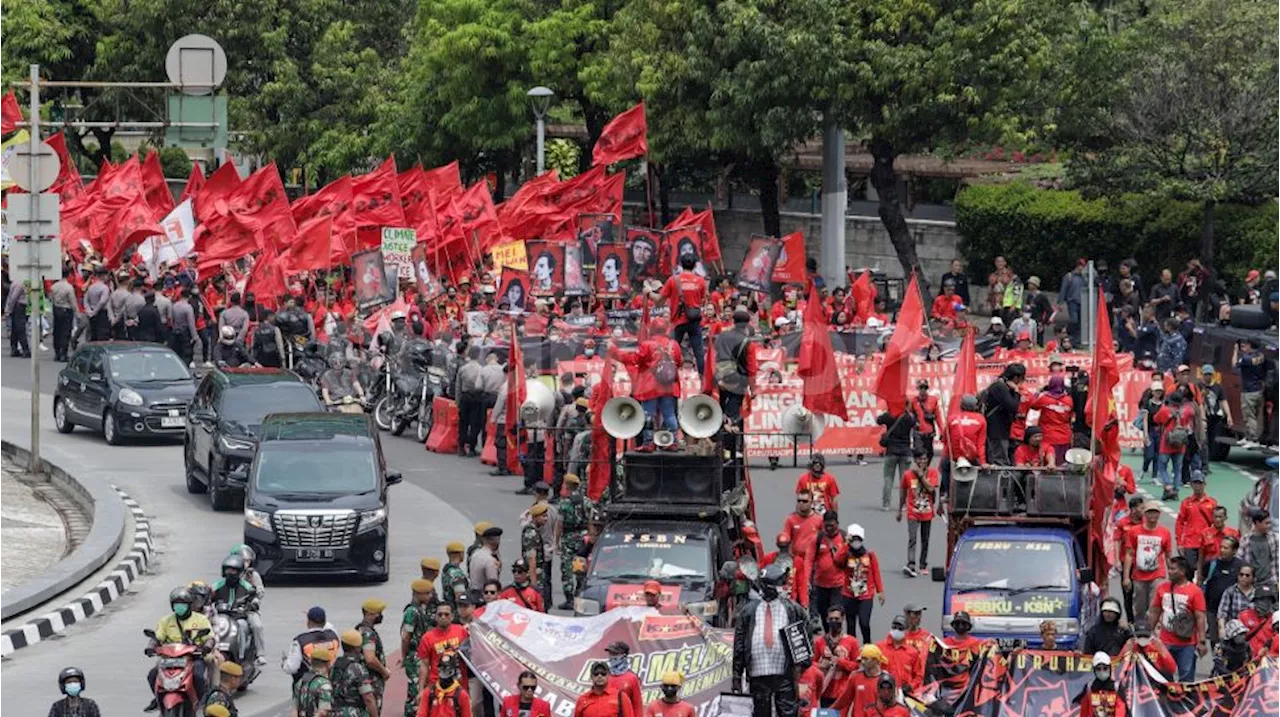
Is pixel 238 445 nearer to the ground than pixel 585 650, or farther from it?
farther from it

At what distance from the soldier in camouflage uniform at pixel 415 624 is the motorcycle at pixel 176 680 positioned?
1586 millimetres

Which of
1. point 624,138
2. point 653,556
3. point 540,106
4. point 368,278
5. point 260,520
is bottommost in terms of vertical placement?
point 260,520

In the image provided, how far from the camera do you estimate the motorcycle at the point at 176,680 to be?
20625mm

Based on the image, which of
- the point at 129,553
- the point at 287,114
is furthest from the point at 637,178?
the point at 129,553

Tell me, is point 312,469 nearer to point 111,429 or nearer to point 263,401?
point 263,401

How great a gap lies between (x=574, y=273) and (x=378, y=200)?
6218 millimetres

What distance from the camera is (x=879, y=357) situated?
118ft

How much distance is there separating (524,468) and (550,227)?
14706 mm

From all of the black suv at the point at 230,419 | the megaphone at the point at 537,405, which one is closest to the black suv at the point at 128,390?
the black suv at the point at 230,419

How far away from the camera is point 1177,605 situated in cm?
2170

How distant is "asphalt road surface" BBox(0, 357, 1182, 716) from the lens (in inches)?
931

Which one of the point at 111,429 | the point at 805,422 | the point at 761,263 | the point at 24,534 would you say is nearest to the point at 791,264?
the point at 761,263

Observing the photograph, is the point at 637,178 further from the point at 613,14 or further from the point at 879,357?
the point at 879,357

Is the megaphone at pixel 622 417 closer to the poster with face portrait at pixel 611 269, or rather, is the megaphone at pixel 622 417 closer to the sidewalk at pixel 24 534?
the sidewalk at pixel 24 534
